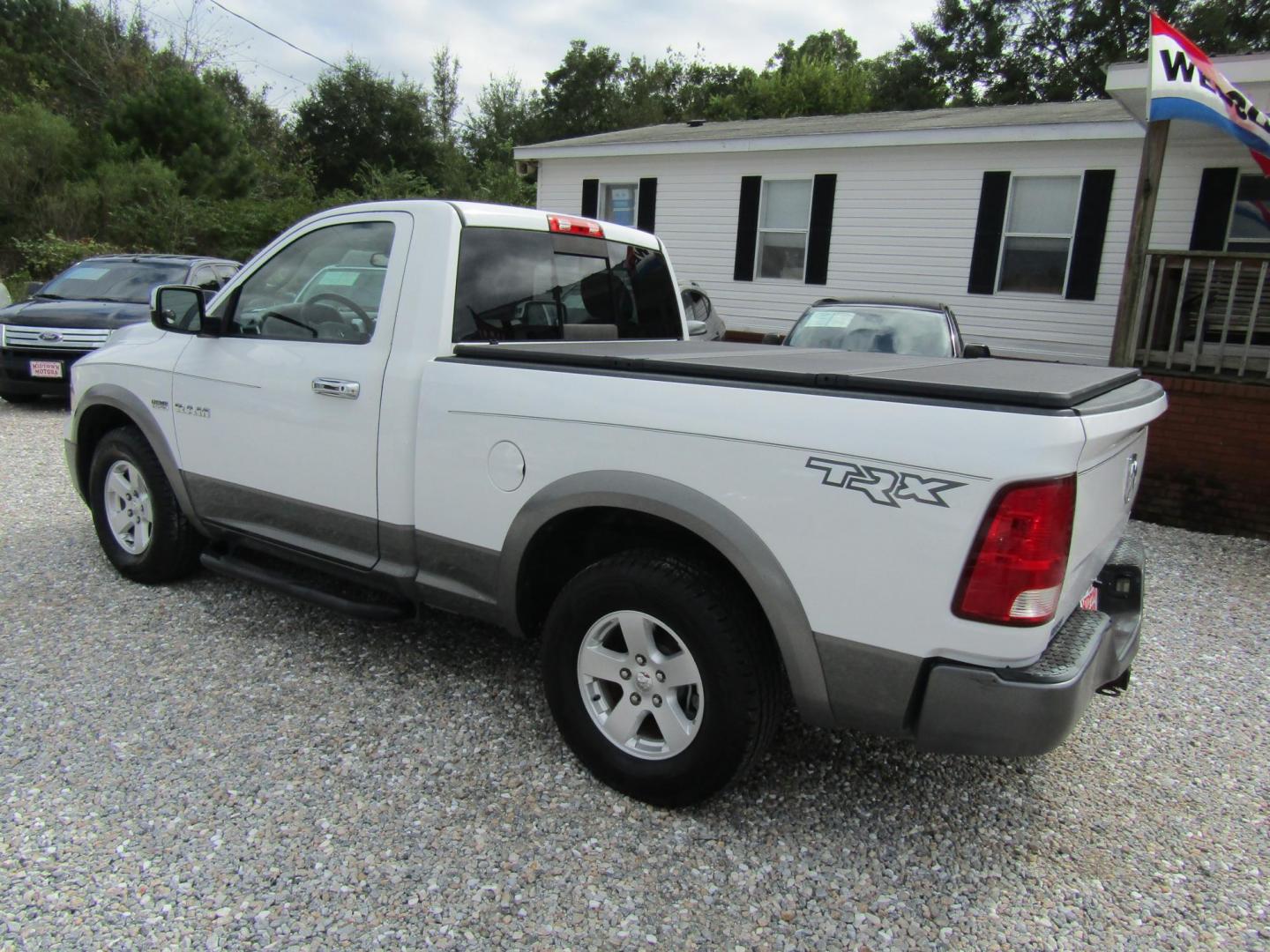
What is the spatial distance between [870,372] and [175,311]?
10.8 feet

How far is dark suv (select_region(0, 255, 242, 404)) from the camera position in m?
8.73

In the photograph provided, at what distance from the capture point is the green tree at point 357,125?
3478 cm

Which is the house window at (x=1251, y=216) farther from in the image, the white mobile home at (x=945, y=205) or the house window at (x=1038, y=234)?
the house window at (x=1038, y=234)

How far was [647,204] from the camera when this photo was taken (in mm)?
14266

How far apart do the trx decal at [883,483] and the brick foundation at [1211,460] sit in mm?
5783

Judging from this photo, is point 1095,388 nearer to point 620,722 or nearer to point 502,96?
point 620,722

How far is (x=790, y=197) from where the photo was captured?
13.1 meters

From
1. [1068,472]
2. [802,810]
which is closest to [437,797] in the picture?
[802,810]

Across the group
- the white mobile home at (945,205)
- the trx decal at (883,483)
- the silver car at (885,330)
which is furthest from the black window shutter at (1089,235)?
the trx decal at (883,483)

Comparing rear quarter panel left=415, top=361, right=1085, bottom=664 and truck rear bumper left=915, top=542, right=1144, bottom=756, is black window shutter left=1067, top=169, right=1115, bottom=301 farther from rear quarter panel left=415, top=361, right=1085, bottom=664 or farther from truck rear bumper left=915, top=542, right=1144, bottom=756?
rear quarter panel left=415, top=361, right=1085, bottom=664

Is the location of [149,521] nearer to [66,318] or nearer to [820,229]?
[66,318]

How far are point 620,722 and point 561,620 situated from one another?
1.24ft

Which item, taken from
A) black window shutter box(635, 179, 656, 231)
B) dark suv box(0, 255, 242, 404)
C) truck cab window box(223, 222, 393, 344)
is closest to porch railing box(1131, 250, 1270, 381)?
truck cab window box(223, 222, 393, 344)

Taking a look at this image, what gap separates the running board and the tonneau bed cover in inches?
41.9
